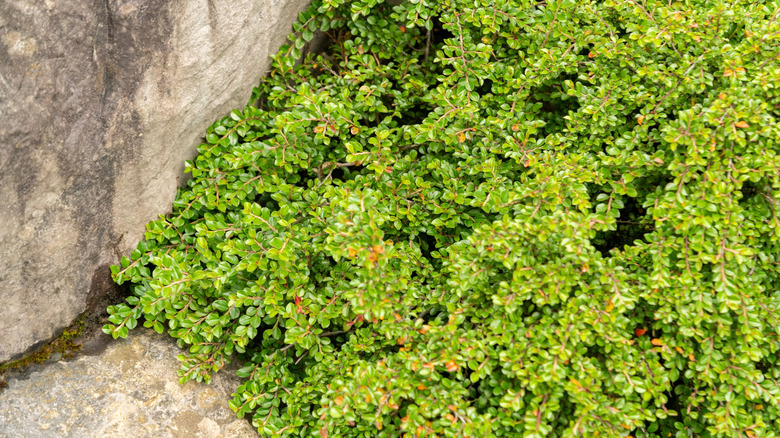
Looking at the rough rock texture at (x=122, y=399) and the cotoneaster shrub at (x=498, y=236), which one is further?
the rough rock texture at (x=122, y=399)

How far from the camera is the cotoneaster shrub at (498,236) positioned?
2307 mm

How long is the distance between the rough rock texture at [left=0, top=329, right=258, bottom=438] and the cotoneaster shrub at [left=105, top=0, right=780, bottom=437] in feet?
0.48

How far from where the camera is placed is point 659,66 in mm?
2748

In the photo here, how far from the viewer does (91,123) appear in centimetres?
261

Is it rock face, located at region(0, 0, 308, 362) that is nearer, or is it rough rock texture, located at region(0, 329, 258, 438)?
rock face, located at region(0, 0, 308, 362)

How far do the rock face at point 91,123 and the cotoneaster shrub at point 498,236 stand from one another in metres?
0.18

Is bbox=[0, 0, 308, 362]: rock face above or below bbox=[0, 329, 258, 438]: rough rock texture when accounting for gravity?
above

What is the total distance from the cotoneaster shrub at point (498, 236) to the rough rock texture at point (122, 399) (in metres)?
0.15

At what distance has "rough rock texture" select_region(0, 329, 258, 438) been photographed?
2.55m

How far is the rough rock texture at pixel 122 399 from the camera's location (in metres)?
2.55

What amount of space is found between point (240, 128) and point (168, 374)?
1.34 meters

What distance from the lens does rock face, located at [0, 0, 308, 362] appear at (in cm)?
238

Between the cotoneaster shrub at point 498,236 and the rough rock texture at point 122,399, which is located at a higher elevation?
the cotoneaster shrub at point 498,236

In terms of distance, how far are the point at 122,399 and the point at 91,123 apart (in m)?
1.30
